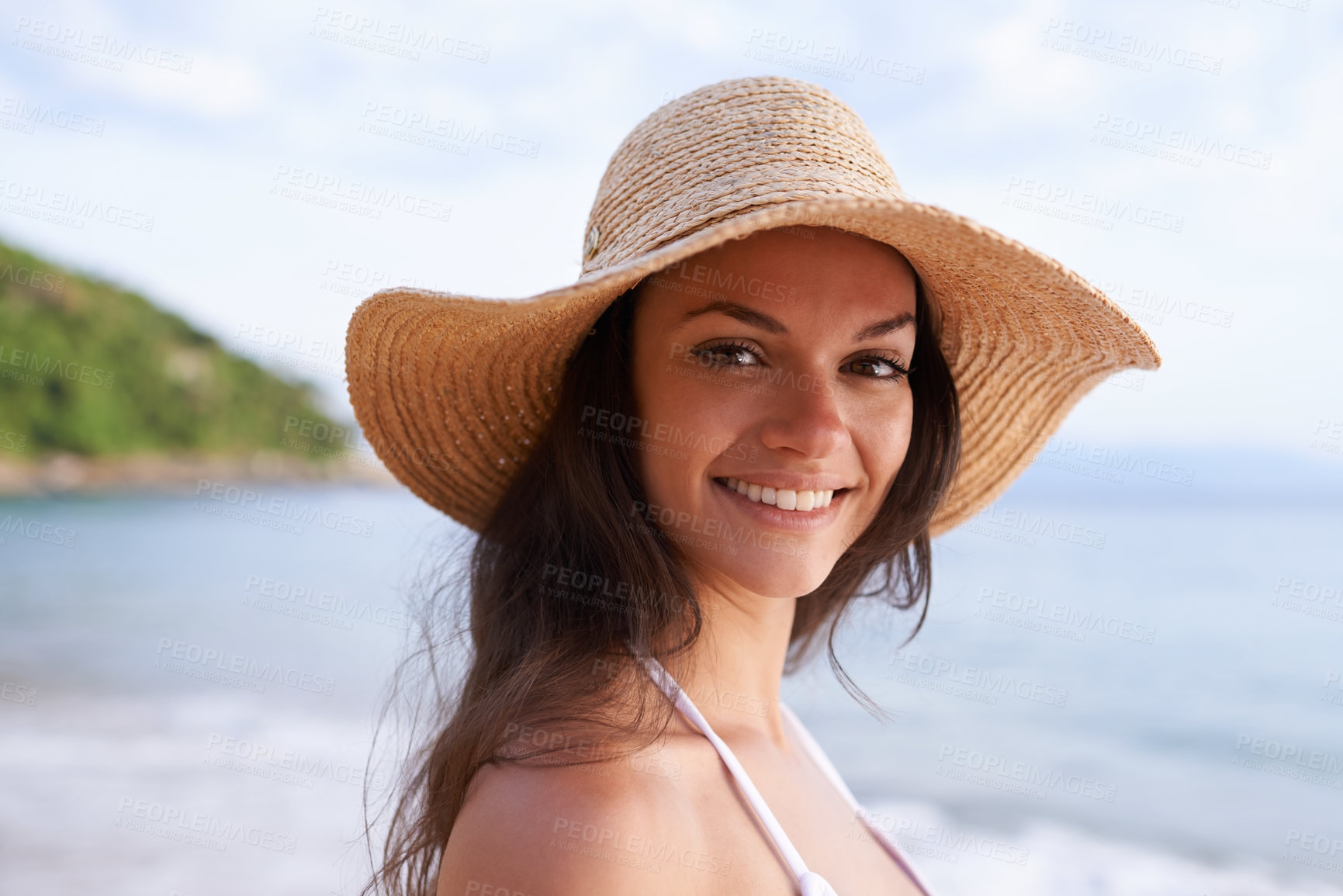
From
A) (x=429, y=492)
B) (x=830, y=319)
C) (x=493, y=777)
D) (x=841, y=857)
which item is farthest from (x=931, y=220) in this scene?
(x=429, y=492)

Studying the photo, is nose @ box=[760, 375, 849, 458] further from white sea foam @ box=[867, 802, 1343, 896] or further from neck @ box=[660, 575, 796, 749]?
white sea foam @ box=[867, 802, 1343, 896]

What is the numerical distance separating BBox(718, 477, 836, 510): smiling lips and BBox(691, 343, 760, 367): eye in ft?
0.57

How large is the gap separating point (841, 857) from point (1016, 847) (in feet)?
16.5

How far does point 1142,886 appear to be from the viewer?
5258mm

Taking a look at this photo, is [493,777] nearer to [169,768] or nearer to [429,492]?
[429,492]

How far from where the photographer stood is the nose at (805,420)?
4.16 feet

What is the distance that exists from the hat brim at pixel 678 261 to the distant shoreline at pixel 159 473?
1080cm
